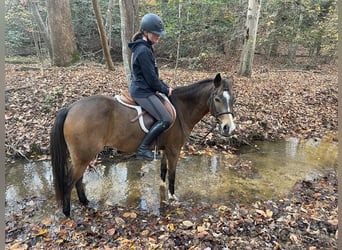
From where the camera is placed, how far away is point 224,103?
3.91 m

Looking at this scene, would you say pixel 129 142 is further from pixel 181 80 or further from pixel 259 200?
pixel 181 80

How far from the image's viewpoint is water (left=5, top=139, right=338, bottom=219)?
4703mm

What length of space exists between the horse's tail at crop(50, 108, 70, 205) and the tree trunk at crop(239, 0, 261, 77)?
10030 mm

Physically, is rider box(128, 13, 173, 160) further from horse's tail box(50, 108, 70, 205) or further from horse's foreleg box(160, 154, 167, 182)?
horse's tail box(50, 108, 70, 205)

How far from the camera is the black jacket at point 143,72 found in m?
3.82

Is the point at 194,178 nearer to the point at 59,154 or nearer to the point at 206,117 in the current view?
the point at 206,117

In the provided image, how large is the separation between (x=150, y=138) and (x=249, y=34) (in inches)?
371

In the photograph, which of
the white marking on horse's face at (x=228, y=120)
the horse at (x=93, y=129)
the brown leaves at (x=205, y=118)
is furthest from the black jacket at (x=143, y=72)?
the brown leaves at (x=205, y=118)

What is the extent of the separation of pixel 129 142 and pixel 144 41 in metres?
1.65

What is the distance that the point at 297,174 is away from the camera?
223 inches

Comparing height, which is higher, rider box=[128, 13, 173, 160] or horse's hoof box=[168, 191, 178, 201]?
rider box=[128, 13, 173, 160]

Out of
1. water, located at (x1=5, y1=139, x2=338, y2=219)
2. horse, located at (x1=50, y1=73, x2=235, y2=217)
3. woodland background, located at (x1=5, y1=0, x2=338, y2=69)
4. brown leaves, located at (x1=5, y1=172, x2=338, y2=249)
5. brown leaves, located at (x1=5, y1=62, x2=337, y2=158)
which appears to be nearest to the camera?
brown leaves, located at (x1=5, y1=172, x2=338, y2=249)

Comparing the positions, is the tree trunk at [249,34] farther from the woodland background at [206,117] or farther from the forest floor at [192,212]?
the forest floor at [192,212]

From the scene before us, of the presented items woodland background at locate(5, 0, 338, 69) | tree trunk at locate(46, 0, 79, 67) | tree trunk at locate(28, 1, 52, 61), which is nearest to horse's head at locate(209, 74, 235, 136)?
tree trunk at locate(46, 0, 79, 67)
